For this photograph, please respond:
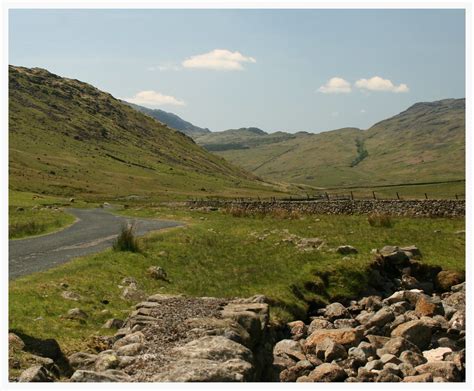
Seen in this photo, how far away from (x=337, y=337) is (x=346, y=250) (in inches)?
505

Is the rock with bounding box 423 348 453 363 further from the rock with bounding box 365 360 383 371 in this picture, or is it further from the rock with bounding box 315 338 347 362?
the rock with bounding box 315 338 347 362

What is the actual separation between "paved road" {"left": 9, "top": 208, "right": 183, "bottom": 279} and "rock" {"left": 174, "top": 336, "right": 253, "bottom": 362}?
1251cm

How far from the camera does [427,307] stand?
23.0 metres

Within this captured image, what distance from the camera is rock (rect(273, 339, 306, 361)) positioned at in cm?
1833

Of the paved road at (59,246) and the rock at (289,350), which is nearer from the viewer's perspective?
the rock at (289,350)

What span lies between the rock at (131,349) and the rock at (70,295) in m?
6.61

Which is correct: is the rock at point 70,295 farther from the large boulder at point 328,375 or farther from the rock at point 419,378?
the rock at point 419,378

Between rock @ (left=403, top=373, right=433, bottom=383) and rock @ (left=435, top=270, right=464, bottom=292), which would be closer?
rock @ (left=403, top=373, right=433, bottom=383)

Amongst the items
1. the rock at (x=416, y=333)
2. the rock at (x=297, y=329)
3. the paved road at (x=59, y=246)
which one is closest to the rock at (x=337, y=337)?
the rock at (x=297, y=329)

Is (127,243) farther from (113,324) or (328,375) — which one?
(328,375)

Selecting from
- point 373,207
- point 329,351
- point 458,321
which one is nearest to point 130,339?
point 329,351

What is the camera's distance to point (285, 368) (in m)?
17.4

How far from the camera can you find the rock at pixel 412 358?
16984 millimetres

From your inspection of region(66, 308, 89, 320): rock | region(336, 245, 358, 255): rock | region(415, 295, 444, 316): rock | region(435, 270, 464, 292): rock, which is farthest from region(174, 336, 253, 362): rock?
region(336, 245, 358, 255): rock
